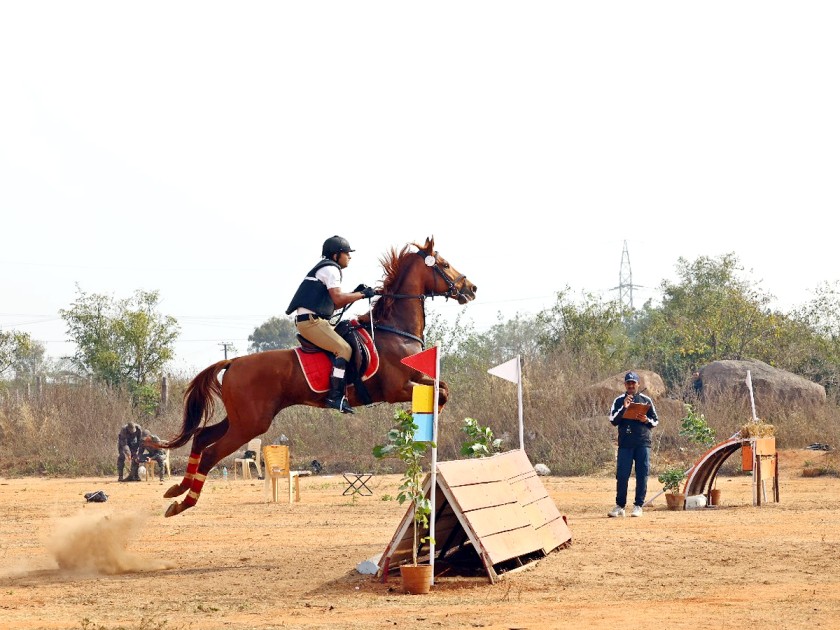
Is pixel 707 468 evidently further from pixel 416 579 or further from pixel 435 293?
pixel 416 579

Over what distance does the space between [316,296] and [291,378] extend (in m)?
0.88

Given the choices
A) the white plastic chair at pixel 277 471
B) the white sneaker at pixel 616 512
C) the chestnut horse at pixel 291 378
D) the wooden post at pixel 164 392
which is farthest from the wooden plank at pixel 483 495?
the wooden post at pixel 164 392

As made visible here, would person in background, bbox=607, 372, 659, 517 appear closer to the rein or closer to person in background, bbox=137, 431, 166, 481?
the rein

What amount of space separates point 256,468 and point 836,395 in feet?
53.5

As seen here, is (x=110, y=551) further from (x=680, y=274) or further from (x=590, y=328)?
(x=680, y=274)

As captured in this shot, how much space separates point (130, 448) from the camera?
1073 inches

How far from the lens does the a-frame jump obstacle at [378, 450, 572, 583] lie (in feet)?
30.0

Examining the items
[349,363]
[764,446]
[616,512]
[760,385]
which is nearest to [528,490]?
[349,363]

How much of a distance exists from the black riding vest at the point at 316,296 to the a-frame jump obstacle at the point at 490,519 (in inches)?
95.0

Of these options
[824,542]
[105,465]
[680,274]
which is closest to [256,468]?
[105,465]

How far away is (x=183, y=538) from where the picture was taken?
43.8ft

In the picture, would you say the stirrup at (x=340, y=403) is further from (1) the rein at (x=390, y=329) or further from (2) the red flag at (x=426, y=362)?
(2) the red flag at (x=426, y=362)

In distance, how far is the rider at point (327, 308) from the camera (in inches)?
453

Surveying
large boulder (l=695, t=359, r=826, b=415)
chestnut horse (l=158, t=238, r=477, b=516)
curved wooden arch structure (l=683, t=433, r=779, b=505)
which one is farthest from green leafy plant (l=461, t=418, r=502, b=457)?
large boulder (l=695, t=359, r=826, b=415)
